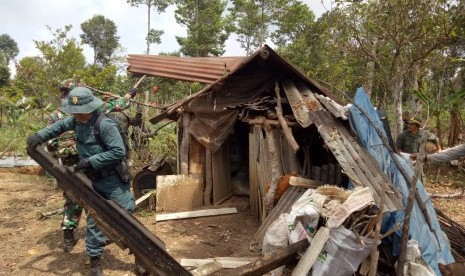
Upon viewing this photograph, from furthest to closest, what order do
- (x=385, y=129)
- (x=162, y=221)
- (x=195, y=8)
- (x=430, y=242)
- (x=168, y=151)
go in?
(x=195, y=8)
(x=168, y=151)
(x=162, y=221)
(x=385, y=129)
(x=430, y=242)

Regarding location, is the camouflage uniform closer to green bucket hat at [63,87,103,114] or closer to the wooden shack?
green bucket hat at [63,87,103,114]

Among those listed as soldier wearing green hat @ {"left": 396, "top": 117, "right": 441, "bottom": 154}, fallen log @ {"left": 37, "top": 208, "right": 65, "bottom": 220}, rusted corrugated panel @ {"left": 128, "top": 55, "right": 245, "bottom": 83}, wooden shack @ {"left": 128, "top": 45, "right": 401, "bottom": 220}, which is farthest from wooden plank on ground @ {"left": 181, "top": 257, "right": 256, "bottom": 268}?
soldier wearing green hat @ {"left": 396, "top": 117, "right": 441, "bottom": 154}

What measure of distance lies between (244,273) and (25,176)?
9025mm

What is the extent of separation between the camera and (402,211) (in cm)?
362

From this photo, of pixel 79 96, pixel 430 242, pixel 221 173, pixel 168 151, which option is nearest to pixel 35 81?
pixel 168 151

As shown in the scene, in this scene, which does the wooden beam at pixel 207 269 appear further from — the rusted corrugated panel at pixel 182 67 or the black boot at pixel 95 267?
the rusted corrugated panel at pixel 182 67

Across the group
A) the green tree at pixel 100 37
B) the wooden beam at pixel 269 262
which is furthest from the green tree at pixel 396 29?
the green tree at pixel 100 37

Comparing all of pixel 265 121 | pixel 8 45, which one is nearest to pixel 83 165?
pixel 265 121

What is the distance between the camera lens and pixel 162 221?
6.68m

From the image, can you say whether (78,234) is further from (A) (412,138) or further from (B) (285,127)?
(A) (412,138)

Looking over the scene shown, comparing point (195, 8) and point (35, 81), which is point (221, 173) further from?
point (195, 8)

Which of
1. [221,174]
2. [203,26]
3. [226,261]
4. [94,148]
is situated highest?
[203,26]

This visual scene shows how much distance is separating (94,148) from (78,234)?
95.7 inches

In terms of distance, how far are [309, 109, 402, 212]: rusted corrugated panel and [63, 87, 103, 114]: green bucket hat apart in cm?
273
